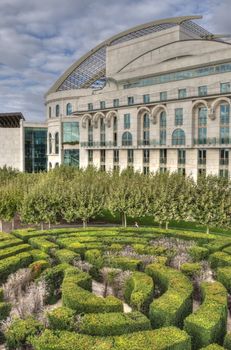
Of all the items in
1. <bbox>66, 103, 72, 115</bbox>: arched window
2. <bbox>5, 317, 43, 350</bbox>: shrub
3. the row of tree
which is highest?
<bbox>66, 103, 72, 115</bbox>: arched window

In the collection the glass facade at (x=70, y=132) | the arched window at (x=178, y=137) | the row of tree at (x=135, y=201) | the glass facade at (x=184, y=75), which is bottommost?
the row of tree at (x=135, y=201)

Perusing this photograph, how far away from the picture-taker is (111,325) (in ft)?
55.1

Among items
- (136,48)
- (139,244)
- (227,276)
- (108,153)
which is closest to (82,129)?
(108,153)

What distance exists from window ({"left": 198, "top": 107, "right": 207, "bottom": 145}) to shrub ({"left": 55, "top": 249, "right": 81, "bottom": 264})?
42495 millimetres

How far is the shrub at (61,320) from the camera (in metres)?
17.5

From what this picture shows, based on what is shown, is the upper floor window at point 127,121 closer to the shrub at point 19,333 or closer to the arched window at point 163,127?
the arched window at point 163,127

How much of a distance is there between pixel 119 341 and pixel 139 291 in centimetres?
554

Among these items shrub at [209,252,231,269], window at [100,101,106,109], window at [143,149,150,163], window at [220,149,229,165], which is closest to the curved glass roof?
window at [100,101,106,109]

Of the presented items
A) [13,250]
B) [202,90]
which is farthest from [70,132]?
[13,250]

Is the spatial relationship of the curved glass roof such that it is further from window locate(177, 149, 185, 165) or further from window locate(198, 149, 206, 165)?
window locate(198, 149, 206, 165)

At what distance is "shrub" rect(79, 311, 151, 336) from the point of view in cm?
1677

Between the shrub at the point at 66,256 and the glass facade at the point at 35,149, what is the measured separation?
275 feet

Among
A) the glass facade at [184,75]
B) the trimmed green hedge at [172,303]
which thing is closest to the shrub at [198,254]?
the trimmed green hedge at [172,303]

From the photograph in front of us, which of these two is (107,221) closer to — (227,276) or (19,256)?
(19,256)
